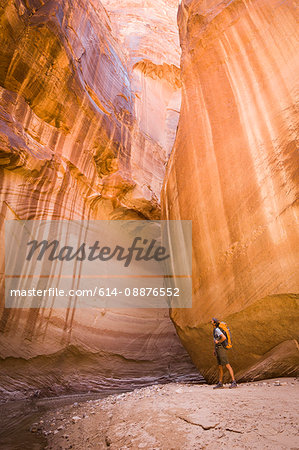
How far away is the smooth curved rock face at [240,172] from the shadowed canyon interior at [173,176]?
0.03 meters

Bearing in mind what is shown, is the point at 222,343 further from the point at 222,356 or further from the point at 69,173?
the point at 69,173

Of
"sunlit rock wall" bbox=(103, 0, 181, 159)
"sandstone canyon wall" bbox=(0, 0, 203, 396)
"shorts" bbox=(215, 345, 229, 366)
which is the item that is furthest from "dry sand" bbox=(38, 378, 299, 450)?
"sunlit rock wall" bbox=(103, 0, 181, 159)

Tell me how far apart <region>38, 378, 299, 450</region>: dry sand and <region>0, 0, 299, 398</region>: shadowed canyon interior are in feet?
4.98

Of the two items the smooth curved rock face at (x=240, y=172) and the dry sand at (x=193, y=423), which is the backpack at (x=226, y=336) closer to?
the smooth curved rock face at (x=240, y=172)

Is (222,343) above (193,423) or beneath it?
above

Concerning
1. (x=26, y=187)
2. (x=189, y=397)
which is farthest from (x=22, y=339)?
(x=189, y=397)

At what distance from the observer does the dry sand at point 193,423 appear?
2.39 metres

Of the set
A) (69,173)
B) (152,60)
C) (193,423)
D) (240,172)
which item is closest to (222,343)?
(193,423)

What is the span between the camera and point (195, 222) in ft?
22.4

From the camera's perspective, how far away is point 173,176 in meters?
8.12
